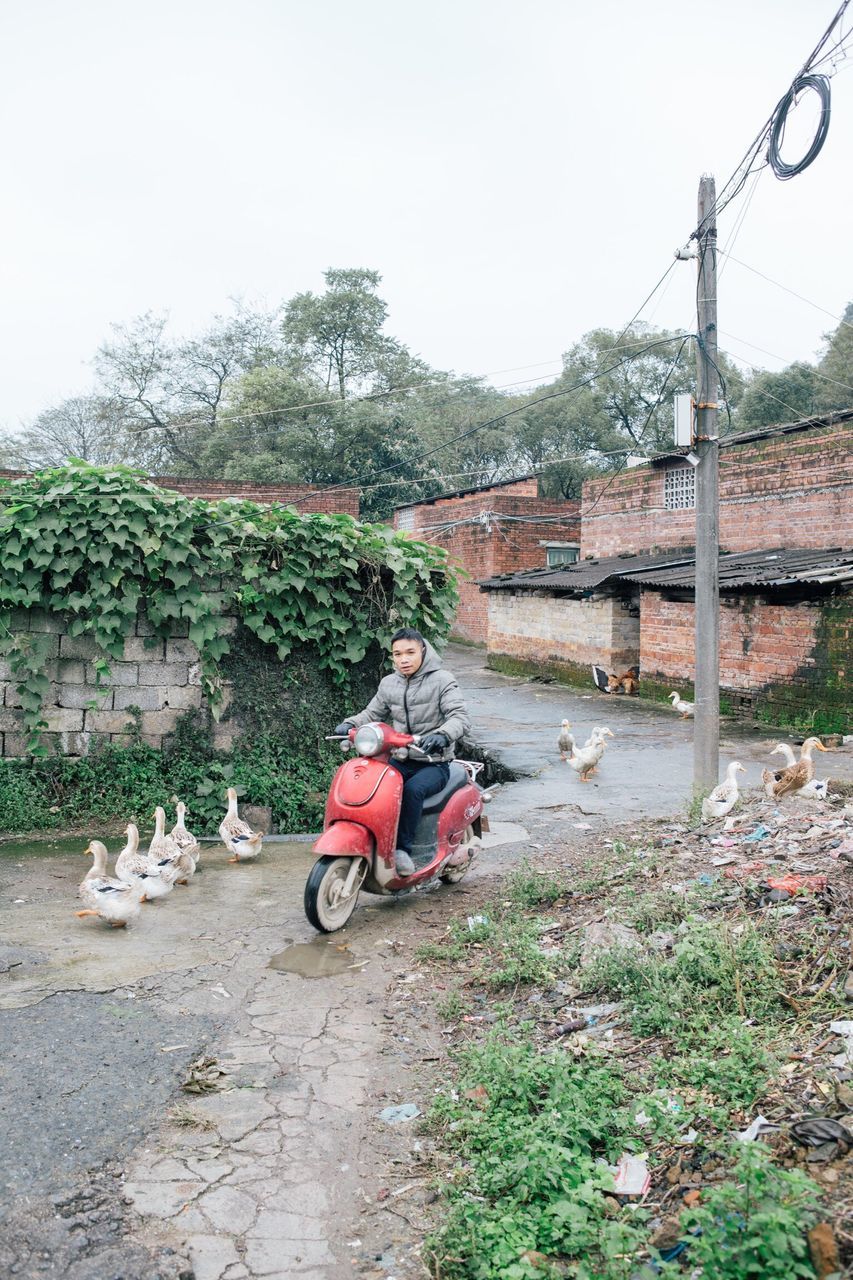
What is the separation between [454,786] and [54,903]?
275 centimetres

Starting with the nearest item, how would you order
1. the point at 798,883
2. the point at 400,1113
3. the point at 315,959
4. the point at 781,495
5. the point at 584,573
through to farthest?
the point at 400,1113 < the point at 798,883 < the point at 315,959 < the point at 781,495 < the point at 584,573

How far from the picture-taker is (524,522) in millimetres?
28953

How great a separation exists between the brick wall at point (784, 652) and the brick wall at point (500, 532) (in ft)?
42.8

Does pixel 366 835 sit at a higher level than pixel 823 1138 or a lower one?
higher

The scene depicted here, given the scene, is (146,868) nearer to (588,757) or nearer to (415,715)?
(415,715)

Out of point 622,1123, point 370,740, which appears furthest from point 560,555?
point 622,1123

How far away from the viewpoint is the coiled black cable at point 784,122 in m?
6.99

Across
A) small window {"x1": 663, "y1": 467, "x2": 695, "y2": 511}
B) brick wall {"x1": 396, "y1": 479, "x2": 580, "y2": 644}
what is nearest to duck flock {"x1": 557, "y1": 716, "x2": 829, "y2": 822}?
small window {"x1": 663, "y1": 467, "x2": 695, "y2": 511}

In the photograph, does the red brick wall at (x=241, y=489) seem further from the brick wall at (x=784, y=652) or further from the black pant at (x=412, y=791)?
the black pant at (x=412, y=791)

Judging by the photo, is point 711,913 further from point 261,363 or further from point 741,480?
point 261,363

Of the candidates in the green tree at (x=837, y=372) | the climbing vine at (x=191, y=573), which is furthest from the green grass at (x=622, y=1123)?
the green tree at (x=837, y=372)

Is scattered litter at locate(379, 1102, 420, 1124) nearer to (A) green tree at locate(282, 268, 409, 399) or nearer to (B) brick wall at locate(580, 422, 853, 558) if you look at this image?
(B) brick wall at locate(580, 422, 853, 558)

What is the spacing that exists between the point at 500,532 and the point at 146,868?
2364cm

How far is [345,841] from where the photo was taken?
5.36 m
